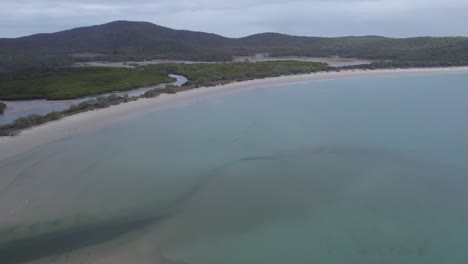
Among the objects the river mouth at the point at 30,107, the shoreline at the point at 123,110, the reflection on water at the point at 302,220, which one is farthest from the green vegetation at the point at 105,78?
the reflection on water at the point at 302,220

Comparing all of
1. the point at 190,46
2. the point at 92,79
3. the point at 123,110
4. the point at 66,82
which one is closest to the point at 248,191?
the point at 123,110

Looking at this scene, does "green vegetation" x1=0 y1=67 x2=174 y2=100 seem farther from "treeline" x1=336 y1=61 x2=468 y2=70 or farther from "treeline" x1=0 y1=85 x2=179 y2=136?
"treeline" x1=336 y1=61 x2=468 y2=70

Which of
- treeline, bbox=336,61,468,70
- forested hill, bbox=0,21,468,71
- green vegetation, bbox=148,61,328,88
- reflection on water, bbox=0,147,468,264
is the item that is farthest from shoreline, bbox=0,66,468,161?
forested hill, bbox=0,21,468,71

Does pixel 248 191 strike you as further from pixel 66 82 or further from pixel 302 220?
pixel 66 82

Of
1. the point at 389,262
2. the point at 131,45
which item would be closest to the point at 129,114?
the point at 389,262

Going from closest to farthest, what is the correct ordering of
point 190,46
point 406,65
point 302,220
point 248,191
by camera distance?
point 302,220, point 248,191, point 406,65, point 190,46

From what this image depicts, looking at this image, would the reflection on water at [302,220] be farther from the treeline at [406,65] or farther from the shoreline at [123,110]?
the treeline at [406,65]
